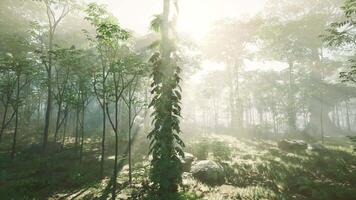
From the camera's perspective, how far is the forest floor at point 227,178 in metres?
11.3

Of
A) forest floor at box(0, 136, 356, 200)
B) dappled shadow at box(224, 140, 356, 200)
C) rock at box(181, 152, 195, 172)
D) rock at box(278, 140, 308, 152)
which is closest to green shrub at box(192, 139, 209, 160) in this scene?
forest floor at box(0, 136, 356, 200)

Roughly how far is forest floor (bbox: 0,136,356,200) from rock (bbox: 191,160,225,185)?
0.45 m

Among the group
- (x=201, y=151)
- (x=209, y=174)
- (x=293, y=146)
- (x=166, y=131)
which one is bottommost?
(x=209, y=174)

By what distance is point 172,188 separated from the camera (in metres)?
10.8

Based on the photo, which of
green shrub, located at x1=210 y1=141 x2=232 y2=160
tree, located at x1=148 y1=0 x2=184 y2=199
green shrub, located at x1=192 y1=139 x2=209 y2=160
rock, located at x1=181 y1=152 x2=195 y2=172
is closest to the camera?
tree, located at x1=148 y1=0 x2=184 y2=199

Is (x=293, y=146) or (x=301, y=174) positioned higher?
(x=293, y=146)

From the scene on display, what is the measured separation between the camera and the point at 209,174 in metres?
13.6

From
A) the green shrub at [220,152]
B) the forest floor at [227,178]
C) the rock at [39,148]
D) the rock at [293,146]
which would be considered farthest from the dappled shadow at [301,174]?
the rock at [39,148]

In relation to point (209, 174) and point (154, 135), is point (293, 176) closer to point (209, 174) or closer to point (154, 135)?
point (209, 174)

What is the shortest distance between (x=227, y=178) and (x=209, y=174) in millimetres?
1314

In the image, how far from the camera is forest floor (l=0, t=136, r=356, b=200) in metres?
11.3

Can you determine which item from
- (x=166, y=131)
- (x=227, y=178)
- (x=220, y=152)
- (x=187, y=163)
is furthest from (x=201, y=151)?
(x=166, y=131)

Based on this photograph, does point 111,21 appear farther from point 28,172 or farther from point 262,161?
point 262,161

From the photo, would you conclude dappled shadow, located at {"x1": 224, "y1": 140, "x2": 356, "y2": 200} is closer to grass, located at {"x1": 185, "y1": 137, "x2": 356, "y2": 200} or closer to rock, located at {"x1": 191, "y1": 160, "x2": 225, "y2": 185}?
grass, located at {"x1": 185, "y1": 137, "x2": 356, "y2": 200}
